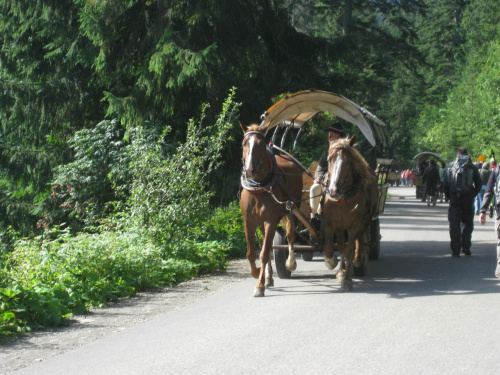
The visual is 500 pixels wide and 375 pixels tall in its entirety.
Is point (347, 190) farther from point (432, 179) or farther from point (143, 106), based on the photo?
point (432, 179)

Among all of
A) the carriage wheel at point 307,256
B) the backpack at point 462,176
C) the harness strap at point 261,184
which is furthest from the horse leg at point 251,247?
the backpack at point 462,176

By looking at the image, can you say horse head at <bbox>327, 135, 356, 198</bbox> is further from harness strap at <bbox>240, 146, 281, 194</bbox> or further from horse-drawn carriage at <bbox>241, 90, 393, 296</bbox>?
harness strap at <bbox>240, 146, 281, 194</bbox>

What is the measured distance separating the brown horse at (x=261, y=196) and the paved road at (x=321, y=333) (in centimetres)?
46

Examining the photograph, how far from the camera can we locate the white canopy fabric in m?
11.5

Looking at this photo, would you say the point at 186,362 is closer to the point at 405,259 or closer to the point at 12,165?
the point at 405,259

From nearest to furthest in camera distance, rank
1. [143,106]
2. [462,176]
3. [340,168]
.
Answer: [340,168], [462,176], [143,106]

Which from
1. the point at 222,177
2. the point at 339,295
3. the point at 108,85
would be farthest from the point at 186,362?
the point at 108,85

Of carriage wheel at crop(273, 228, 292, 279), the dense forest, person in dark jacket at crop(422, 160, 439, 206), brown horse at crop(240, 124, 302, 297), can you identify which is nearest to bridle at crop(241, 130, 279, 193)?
brown horse at crop(240, 124, 302, 297)

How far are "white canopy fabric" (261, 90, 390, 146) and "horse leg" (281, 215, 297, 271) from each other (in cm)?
163

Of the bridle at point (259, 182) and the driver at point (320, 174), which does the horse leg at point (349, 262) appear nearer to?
the driver at point (320, 174)

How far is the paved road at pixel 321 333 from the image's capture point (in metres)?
6.06

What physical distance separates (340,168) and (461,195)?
208 inches

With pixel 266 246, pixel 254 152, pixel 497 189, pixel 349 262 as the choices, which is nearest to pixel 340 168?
pixel 254 152

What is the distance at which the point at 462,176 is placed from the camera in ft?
46.6
